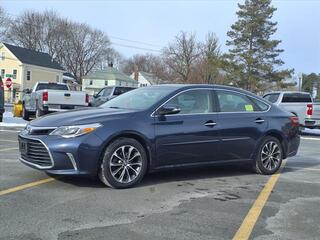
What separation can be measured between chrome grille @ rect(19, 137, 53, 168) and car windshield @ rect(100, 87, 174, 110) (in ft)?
4.85

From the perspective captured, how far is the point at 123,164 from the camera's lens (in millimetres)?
6797

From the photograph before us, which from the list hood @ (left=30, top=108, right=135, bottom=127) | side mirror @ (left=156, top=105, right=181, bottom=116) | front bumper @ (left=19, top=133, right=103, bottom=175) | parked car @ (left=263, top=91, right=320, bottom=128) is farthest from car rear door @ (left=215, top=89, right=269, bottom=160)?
parked car @ (left=263, top=91, right=320, bottom=128)

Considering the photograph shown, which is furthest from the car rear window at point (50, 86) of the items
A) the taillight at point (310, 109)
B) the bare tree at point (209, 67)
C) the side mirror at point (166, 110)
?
the bare tree at point (209, 67)

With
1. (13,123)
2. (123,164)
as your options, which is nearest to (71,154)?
(123,164)

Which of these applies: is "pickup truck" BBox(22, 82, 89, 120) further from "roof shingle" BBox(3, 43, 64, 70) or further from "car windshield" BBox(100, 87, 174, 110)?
"roof shingle" BBox(3, 43, 64, 70)

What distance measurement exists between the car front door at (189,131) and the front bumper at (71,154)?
996 millimetres

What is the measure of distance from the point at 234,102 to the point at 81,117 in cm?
280

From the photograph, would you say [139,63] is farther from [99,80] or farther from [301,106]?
[301,106]

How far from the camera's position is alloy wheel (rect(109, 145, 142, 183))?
22.1 ft

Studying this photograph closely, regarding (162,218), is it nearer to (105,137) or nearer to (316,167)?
(105,137)

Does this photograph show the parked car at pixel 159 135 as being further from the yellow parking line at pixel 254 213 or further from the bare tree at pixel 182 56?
the bare tree at pixel 182 56

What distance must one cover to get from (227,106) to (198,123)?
2.67 ft

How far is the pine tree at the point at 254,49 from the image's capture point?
5700cm

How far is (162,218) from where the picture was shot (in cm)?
545
